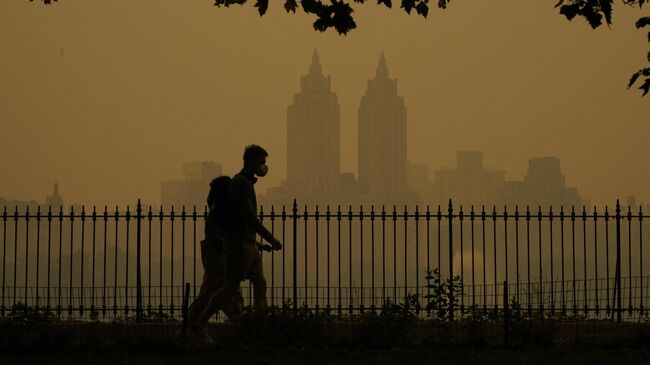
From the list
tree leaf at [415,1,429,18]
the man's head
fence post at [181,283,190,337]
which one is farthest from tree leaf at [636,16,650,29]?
fence post at [181,283,190,337]

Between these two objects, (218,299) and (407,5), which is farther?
(407,5)

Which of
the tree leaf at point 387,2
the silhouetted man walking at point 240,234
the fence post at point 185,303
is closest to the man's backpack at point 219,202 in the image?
the silhouetted man walking at point 240,234

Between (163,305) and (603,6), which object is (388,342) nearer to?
(603,6)

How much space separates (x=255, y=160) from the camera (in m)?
14.7

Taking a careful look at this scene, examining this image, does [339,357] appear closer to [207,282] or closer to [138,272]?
[207,282]

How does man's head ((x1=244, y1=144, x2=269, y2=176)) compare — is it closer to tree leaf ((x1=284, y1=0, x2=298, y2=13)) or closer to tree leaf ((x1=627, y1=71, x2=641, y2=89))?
tree leaf ((x1=284, y1=0, x2=298, y2=13))

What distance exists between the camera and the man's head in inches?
579

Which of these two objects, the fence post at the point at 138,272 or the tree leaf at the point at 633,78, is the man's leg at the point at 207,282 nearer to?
the fence post at the point at 138,272

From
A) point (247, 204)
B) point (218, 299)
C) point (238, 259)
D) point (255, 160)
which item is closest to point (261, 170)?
point (255, 160)

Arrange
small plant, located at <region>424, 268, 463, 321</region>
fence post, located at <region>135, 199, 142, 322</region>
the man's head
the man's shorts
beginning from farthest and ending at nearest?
1. fence post, located at <region>135, 199, 142, 322</region>
2. small plant, located at <region>424, 268, 463, 321</region>
3. the man's head
4. the man's shorts

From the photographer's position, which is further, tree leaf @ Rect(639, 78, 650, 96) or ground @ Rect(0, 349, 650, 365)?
tree leaf @ Rect(639, 78, 650, 96)

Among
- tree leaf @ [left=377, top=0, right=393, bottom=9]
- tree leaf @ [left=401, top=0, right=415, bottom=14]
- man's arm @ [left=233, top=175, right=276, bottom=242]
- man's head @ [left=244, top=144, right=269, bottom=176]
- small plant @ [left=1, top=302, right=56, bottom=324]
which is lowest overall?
small plant @ [left=1, top=302, right=56, bottom=324]

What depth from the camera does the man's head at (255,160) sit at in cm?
1470

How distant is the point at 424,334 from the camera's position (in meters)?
15.4
